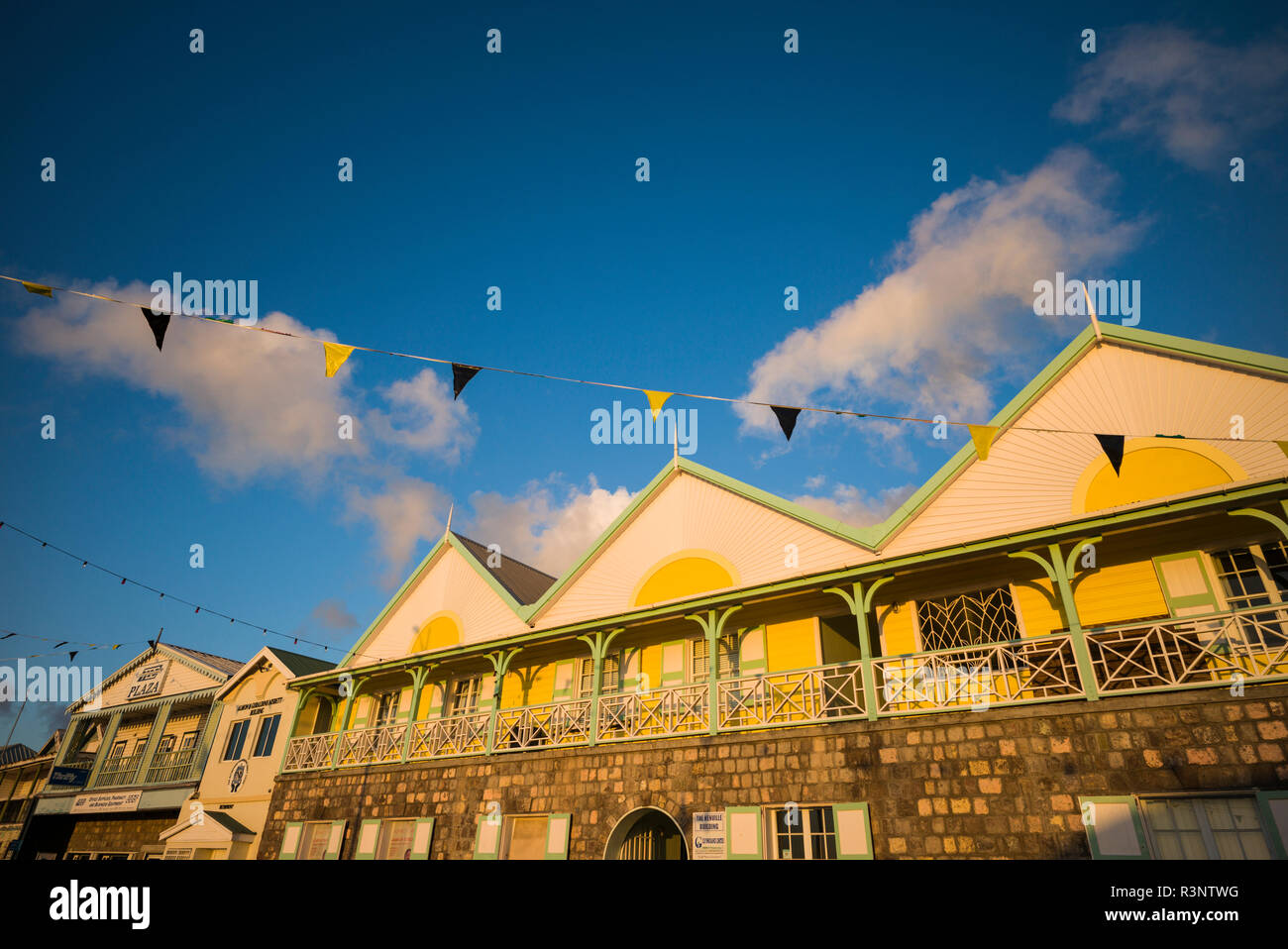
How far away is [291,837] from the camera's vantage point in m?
18.2

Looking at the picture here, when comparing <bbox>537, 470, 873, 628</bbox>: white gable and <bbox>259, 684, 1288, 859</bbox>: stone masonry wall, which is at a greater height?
<bbox>537, 470, 873, 628</bbox>: white gable

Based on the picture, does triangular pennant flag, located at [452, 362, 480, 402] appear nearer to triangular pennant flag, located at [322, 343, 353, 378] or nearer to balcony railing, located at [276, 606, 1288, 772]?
triangular pennant flag, located at [322, 343, 353, 378]

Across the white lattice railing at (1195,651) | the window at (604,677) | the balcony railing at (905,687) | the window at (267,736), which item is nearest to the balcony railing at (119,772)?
the window at (267,736)

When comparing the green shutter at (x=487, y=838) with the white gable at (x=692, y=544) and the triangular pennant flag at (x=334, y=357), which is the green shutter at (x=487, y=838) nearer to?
the white gable at (x=692, y=544)

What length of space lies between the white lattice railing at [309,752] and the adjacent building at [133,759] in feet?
21.4

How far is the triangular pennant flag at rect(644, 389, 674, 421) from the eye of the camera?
34.1 feet

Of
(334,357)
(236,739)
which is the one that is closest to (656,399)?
(334,357)

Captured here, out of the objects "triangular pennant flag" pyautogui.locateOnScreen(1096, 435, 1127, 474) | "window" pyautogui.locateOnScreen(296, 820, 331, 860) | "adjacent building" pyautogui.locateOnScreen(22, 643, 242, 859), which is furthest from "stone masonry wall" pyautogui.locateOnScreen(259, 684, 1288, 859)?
"adjacent building" pyautogui.locateOnScreen(22, 643, 242, 859)

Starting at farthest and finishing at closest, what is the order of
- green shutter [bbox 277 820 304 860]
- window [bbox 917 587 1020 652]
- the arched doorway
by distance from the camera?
green shutter [bbox 277 820 304 860] → the arched doorway → window [bbox 917 587 1020 652]

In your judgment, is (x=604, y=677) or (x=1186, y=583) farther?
(x=604, y=677)

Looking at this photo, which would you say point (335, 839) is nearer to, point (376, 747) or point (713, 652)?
point (376, 747)

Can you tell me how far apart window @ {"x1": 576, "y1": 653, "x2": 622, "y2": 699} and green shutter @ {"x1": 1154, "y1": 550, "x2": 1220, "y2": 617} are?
10800 millimetres

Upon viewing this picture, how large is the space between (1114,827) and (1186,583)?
4.39 m
